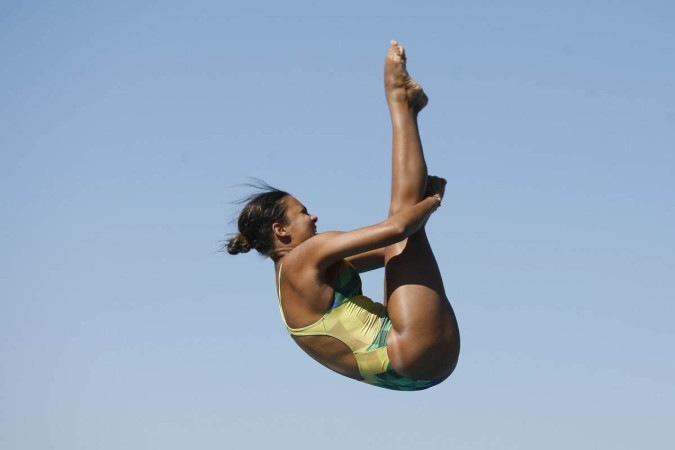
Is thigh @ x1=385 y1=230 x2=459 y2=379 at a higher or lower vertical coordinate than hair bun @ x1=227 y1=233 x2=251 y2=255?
lower

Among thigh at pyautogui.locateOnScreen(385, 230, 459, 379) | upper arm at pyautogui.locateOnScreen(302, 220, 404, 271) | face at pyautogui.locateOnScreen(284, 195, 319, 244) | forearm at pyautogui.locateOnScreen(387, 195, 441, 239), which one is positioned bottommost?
thigh at pyautogui.locateOnScreen(385, 230, 459, 379)

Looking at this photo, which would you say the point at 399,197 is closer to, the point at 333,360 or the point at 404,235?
the point at 404,235

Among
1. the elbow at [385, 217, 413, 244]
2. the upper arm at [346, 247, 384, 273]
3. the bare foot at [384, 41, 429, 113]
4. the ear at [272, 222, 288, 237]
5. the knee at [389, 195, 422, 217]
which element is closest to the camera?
the elbow at [385, 217, 413, 244]

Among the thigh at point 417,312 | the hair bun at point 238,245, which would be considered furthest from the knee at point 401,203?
the hair bun at point 238,245

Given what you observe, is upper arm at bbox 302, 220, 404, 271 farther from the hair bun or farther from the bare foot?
the bare foot

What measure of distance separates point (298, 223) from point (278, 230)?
0.16 m

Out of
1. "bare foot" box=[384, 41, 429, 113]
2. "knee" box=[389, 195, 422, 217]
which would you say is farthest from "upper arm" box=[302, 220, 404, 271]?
"bare foot" box=[384, 41, 429, 113]

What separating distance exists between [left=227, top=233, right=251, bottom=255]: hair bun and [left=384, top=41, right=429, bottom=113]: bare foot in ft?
5.13

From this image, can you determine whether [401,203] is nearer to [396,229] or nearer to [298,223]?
[396,229]

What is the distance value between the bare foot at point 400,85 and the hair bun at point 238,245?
1.56 m

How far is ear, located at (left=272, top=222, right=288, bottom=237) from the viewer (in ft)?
28.4

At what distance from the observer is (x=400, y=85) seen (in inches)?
334

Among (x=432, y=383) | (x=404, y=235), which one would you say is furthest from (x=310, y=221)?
(x=432, y=383)

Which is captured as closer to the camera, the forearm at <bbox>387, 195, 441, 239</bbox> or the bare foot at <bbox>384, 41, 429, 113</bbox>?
the forearm at <bbox>387, 195, 441, 239</bbox>
